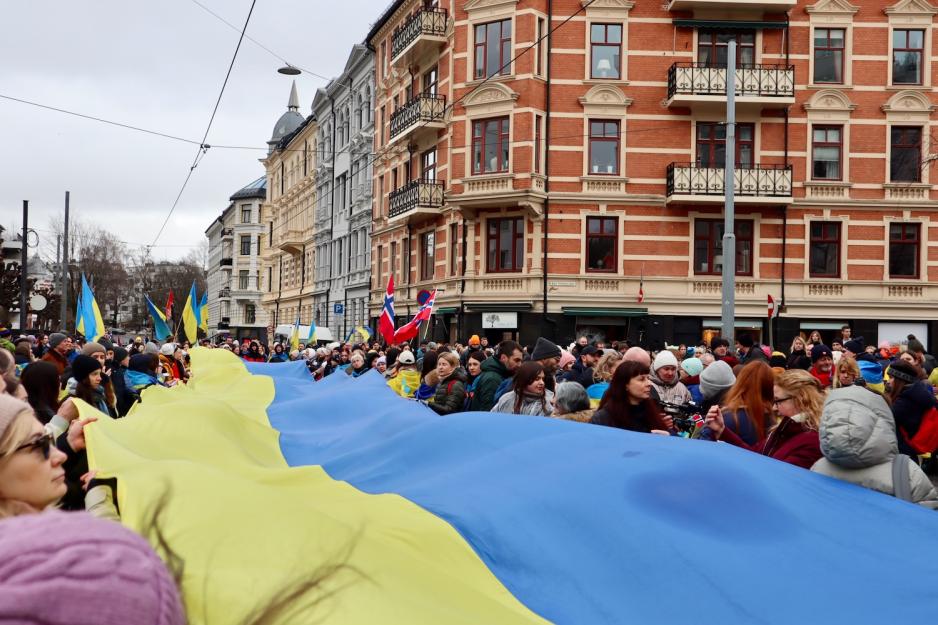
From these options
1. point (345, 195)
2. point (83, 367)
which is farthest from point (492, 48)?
point (83, 367)

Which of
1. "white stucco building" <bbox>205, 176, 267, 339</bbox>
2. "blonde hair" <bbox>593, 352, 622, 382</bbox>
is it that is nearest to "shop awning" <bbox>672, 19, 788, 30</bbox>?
"blonde hair" <bbox>593, 352, 622, 382</bbox>

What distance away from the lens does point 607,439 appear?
556 cm

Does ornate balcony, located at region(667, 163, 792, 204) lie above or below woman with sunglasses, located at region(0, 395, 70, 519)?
above

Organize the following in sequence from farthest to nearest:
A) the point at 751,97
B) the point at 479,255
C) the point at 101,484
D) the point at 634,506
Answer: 1. the point at 479,255
2. the point at 751,97
3. the point at 634,506
4. the point at 101,484

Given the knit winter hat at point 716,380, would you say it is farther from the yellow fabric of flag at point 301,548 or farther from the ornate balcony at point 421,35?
the ornate balcony at point 421,35

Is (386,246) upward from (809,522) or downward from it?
upward

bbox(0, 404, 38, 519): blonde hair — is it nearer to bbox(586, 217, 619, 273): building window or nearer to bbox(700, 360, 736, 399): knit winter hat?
bbox(700, 360, 736, 399): knit winter hat

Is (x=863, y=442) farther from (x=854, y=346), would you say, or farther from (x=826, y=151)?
(x=826, y=151)

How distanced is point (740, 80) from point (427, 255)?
1382 centimetres

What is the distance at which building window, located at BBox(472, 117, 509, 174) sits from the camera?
32.4 metres

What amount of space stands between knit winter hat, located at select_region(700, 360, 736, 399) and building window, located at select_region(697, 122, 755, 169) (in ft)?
81.3

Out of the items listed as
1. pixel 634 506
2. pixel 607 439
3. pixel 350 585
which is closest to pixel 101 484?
pixel 350 585

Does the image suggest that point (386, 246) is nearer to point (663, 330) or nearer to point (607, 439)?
point (663, 330)

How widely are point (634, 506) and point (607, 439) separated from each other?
1.05m
